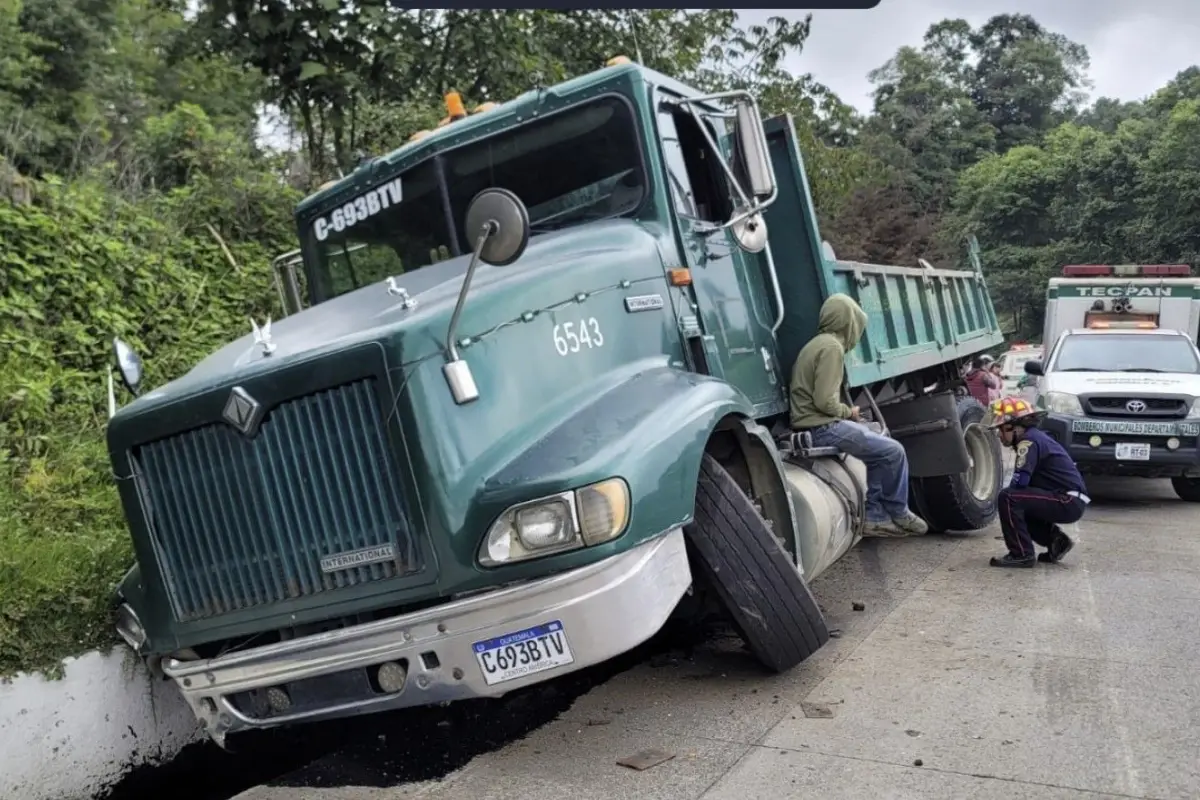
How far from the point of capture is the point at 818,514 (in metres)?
5.04

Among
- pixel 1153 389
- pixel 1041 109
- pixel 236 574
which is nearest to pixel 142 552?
pixel 236 574

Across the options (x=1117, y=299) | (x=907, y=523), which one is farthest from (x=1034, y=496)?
(x=1117, y=299)

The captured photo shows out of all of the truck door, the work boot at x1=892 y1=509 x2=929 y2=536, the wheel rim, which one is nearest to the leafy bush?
the truck door

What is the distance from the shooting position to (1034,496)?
714cm

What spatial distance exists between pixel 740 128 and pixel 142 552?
10.1ft

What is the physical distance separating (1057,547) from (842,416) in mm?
2602

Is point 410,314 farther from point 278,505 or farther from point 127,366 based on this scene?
point 127,366

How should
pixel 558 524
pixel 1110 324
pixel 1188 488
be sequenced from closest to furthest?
pixel 558 524, pixel 1188 488, pixel 1110 324

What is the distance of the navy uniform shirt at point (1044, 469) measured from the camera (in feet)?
23.6

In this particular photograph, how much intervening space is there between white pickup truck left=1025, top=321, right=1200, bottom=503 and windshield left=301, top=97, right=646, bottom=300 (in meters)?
7.05

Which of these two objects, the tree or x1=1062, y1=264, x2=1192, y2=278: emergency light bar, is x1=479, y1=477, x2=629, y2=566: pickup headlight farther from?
the tree

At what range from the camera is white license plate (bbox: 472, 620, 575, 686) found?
3.42 metres

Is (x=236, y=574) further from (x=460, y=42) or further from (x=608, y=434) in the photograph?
(x=460, y=42)

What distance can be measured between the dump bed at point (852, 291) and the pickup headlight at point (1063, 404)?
7.66 ft
